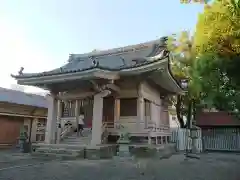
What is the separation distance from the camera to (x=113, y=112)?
15023 mm

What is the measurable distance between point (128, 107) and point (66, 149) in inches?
173

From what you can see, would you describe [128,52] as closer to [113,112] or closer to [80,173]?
[113,112]

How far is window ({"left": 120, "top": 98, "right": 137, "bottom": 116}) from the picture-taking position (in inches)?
580

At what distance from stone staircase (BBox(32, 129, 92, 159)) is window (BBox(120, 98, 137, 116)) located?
251cm

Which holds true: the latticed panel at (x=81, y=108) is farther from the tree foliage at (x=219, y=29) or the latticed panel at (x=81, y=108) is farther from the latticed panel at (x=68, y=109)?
the tree foliage at (x=219, y=29)

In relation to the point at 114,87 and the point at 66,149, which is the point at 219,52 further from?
the point at 66,149

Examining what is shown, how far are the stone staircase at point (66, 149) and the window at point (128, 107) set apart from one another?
2.51 m

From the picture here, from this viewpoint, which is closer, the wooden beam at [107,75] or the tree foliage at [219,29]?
the tree foliage at [219,29]

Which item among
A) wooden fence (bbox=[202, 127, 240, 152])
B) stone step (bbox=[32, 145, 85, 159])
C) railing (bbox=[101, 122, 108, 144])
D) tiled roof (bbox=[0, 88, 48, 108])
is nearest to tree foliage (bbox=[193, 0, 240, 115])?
stone step (bbox=[32, 145, 85, 159])

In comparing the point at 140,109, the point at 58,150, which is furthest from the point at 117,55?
the point at 58,150

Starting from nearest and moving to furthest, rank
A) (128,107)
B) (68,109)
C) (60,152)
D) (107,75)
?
1. (60,152)
2. (107,75)
3. (128,107)
4. (68,109)

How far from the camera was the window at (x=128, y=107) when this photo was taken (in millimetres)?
14727

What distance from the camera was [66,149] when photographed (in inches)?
488

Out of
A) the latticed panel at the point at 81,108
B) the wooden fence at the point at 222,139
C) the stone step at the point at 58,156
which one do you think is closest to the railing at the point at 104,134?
the stone step at the point at 58,156
